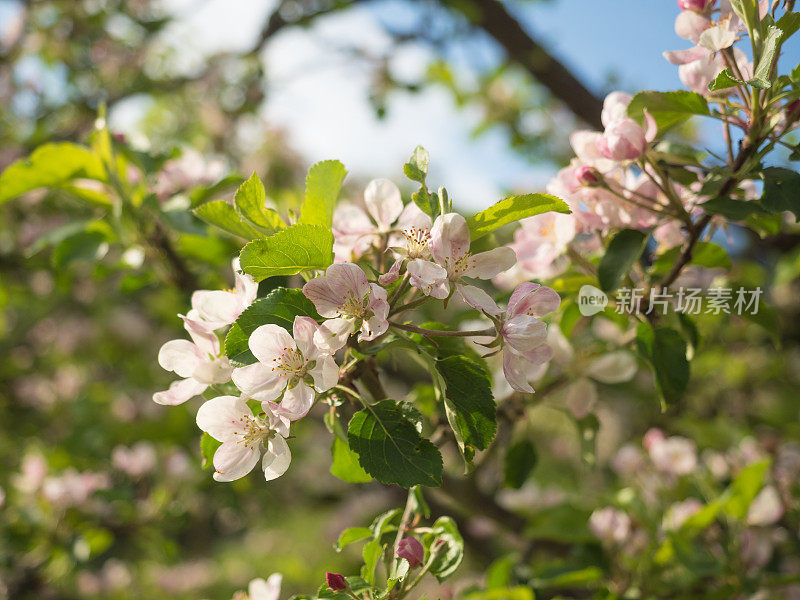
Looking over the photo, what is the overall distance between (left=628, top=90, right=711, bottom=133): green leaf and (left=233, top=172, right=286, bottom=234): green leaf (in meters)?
0.44

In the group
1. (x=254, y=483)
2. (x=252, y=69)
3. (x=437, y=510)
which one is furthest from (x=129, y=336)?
(x=437, y=510)

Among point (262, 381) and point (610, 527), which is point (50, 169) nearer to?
point (262, 381)

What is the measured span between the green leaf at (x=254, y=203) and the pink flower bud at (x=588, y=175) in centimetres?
38

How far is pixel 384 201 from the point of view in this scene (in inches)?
28.3

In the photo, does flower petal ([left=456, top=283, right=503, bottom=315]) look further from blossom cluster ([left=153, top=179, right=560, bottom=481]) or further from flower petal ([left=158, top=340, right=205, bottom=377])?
flower petal ([left=158, top=340, right=205, bottom=377])

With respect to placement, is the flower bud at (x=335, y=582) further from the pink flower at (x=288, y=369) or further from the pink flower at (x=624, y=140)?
the pink flower at (x=624, y=140)

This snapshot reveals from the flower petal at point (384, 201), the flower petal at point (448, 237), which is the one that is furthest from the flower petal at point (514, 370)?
the flower petal at point (384, 201)

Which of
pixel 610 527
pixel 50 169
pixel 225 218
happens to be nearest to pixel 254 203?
pixel 225 218

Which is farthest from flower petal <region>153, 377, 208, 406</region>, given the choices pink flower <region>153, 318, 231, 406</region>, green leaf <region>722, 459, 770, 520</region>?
green leaf <region>722, 459, 770, 520</region>

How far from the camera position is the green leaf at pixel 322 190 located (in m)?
0.66

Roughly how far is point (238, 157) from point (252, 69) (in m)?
1.20

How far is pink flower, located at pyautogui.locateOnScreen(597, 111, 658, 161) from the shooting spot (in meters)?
0.73

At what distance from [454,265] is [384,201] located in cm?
15

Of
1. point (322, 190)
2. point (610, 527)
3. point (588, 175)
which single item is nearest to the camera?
point (322, 190)
